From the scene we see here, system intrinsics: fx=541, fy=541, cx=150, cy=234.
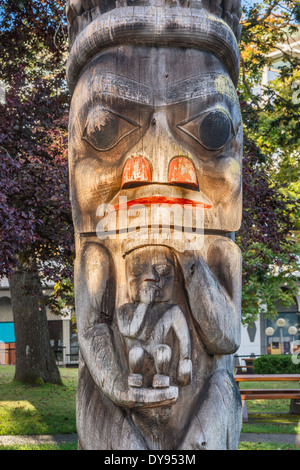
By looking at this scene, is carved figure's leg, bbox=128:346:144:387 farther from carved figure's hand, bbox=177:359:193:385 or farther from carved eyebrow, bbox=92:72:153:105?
carved eyebrow, bbox=92:72:153:105

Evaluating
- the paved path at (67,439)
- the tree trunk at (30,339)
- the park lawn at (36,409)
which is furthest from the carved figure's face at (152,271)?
the tree trunk at (30,339)

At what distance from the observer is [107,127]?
11.1ft

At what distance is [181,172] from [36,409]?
859 cm

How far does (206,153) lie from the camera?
3482 mm

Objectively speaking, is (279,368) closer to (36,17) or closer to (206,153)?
(36,17)

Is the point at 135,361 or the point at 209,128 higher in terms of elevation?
the point at 209,128

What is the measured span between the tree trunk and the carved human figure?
385 inches

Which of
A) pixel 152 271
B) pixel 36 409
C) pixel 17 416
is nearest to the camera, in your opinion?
pixel 152 271

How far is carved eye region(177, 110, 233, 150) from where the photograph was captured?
3.40m

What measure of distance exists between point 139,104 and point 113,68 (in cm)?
31

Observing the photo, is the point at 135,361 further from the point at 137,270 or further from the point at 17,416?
the point at 17,416

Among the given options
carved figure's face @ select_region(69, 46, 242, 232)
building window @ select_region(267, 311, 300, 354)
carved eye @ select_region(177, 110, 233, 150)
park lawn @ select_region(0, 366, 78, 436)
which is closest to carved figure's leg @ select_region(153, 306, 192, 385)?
carved figure's face @ select_region(69, 46, 242, 232)

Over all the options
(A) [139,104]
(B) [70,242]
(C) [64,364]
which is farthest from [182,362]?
(C) [64,364]

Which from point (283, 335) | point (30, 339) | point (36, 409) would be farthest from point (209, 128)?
point (283, 335)
